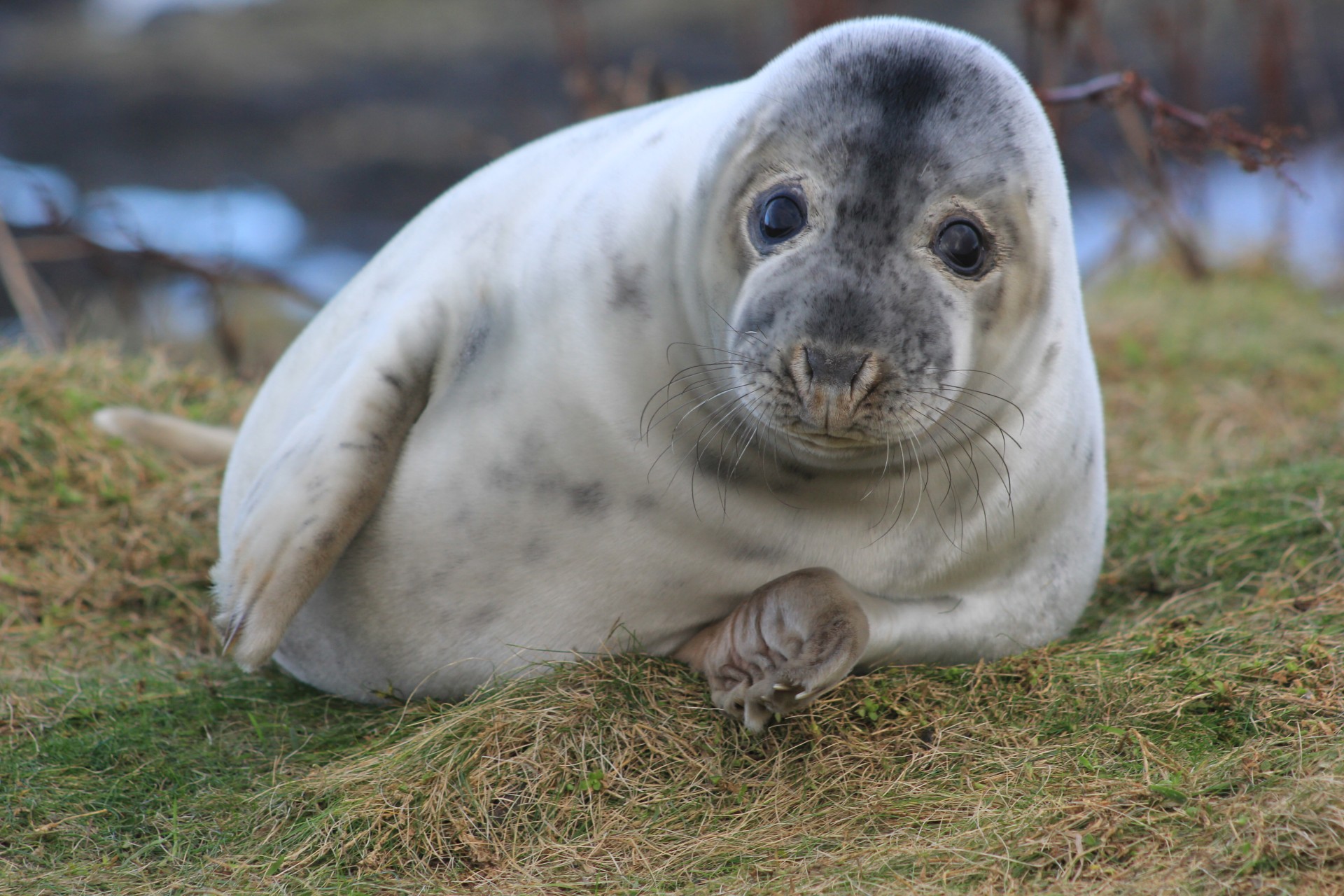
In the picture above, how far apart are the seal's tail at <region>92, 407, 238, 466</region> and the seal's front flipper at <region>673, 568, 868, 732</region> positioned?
76.5 inches

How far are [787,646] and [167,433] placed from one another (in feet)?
7.22

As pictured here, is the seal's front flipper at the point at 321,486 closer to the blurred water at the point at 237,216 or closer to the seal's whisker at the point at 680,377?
the seal's whisker at the point at 680,377

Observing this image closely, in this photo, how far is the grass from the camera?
1.91 meters

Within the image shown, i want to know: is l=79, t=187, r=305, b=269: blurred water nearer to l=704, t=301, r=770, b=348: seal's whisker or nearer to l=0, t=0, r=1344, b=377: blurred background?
l=0, t=0, r=1344, b=377: blurred background

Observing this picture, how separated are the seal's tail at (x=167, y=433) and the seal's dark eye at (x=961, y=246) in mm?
2333

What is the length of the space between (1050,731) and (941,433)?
21.8 inches

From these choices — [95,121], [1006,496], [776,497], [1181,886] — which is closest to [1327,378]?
[1006,496]

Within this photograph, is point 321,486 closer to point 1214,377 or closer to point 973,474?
point 973,474

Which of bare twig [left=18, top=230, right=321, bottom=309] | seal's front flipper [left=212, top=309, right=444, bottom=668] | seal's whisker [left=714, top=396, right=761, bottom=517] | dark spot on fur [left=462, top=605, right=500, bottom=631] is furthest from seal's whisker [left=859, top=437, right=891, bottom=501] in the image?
bare twig [left=18, top=230, right=321, bottom=309]

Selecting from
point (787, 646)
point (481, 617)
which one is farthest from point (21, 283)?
point (787, 646)

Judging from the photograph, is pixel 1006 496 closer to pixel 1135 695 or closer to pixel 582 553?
pixel 1135 695

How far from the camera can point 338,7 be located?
1384cm

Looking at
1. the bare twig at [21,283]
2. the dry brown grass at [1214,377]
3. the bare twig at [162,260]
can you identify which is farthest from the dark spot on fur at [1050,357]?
the bare twig at [21,283]

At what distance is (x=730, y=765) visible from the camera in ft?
7.34
